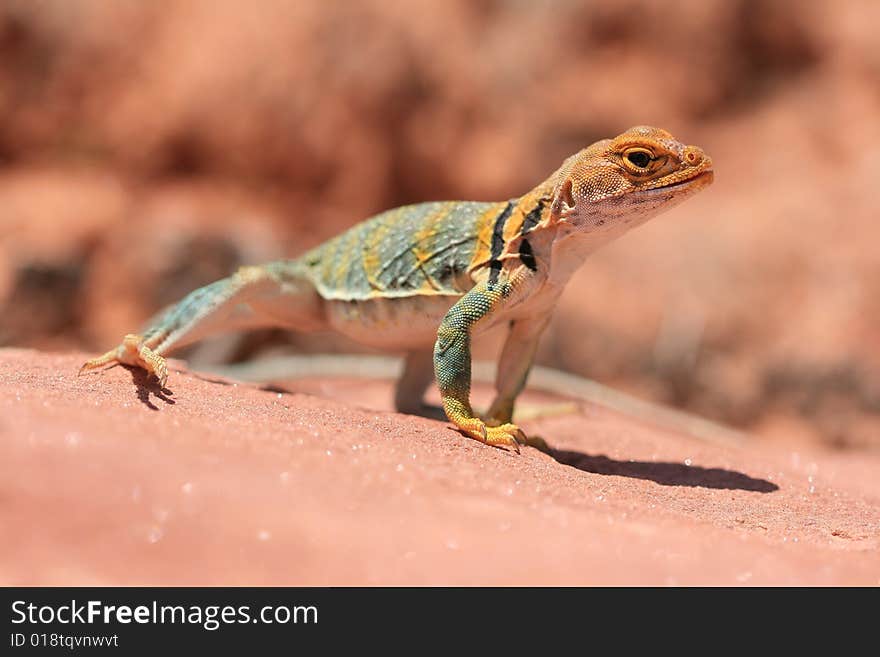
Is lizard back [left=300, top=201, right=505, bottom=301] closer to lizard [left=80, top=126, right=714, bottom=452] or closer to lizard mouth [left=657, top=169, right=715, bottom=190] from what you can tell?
lizard [left=80, top=126, right=714, bottom=452]

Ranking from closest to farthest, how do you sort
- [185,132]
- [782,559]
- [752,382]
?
[782,559] → [752,382] → [185,132]

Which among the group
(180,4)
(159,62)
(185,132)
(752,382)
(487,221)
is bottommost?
(487,221)

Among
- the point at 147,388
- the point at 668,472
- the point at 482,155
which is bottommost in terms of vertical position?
the point at 668,472

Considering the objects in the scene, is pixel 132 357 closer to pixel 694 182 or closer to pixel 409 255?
pixel 409 255

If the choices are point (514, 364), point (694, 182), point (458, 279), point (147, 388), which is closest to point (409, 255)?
point (458, 279)
